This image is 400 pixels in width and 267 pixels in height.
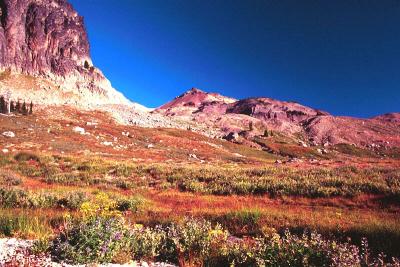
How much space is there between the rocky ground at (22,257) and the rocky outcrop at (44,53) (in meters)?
151

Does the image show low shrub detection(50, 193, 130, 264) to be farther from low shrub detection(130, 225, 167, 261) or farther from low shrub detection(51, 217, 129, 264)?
low shrub detection(130, 225, 167, 261)

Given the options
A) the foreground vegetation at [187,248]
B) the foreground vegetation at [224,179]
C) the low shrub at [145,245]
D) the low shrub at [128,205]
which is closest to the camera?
the foreground vegetation at [187,248]

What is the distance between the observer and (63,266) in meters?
6.16

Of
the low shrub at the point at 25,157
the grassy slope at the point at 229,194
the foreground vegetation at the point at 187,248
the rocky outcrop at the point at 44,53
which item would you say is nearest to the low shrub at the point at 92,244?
the foreground vegetation at the point at 187,248

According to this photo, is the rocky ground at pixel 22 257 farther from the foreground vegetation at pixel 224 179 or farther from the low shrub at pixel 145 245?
the foreground vegetation at pixel 224 179

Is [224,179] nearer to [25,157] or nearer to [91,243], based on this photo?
[91,243]

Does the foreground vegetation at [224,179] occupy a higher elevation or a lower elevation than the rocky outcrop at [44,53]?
lower

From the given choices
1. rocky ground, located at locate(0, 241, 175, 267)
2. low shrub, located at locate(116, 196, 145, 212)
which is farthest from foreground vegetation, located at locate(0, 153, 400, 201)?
rocky ground, located at locate(0, 241, 175, 267)

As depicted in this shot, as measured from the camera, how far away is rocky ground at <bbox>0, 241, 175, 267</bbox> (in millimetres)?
5690

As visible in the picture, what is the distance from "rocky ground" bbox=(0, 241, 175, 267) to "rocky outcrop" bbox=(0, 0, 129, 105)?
151 meters

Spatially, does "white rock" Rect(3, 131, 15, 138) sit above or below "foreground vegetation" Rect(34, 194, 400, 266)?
above

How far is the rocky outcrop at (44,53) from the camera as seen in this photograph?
159 metres

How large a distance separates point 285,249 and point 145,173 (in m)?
27.2

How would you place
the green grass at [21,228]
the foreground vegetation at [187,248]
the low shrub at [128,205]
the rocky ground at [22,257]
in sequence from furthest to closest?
1. the low shrub at [128,205]
2. the green grass at [21,228]
3. the foreground vegetation at [187,248]
4. the rocky ground at [22,257]
